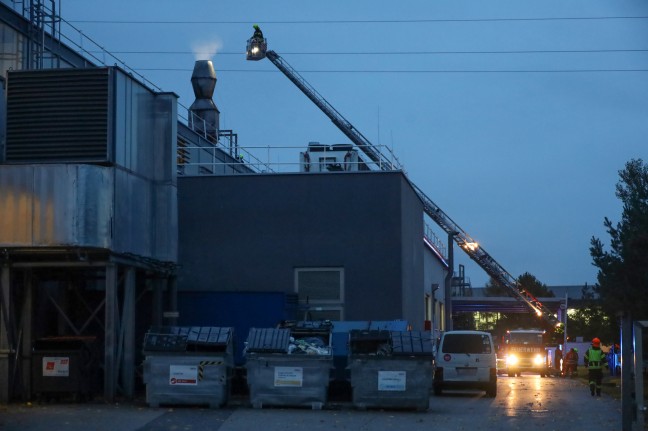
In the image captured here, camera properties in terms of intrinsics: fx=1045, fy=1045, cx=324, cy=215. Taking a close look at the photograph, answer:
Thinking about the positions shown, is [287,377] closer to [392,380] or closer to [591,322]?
[392,380]

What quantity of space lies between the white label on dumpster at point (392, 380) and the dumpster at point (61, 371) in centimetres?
650

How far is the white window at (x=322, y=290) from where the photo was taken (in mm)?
31375

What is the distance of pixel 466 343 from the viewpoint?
29281 mm

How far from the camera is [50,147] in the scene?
23.6 m

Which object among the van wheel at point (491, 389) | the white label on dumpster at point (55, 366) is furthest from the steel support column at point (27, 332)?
the van wheel at point (491, 389)

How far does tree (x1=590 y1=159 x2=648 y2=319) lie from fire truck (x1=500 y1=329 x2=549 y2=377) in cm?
761

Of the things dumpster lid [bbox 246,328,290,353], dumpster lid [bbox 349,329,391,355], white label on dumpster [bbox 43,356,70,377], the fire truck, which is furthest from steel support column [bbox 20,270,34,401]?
the fire truck

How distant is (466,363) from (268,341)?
873 centimetres

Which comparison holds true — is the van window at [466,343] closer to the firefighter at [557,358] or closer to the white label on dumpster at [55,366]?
the white label on dumpster at [55,366]

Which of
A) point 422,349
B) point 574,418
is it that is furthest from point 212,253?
point 574,418

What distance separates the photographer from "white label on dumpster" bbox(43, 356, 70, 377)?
73.8ft

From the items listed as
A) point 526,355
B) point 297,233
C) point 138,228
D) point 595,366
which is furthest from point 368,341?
point 526,355

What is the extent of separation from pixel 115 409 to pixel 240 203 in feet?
39.7

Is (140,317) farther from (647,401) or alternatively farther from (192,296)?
(647,401)
